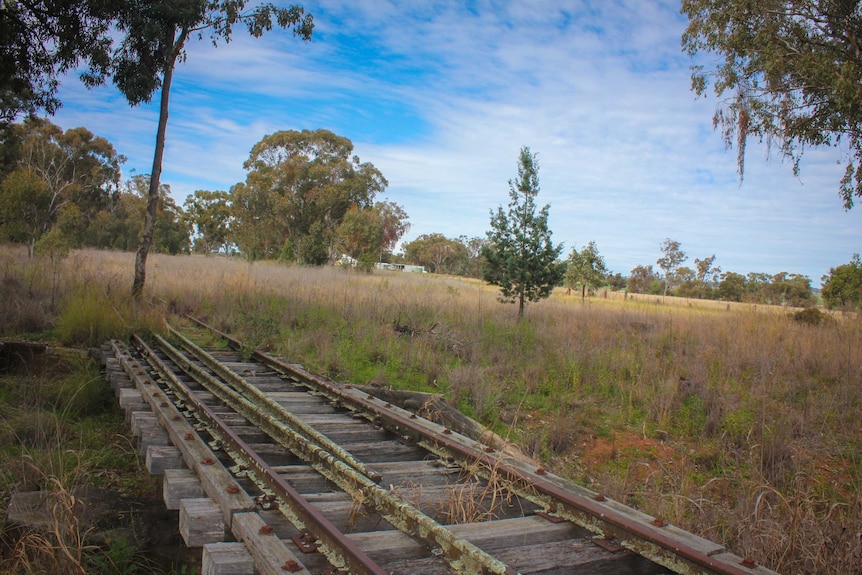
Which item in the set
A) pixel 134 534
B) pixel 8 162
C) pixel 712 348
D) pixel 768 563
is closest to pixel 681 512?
pixel 768 563

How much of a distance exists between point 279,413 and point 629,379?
689 centimetres

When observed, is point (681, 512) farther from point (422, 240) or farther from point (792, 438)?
point (422, 240)

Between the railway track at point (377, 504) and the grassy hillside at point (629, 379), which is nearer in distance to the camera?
the railway track at point (377, 504)

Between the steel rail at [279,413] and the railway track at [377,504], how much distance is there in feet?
0.07

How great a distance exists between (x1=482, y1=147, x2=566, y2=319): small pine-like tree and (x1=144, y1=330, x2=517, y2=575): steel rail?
40.4 ft

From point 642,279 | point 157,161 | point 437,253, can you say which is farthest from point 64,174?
point 642,279

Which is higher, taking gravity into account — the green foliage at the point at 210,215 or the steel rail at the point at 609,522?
the green foliage at the point at 210,215

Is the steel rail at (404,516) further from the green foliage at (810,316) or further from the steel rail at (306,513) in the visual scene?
the green foliage at (810,316)

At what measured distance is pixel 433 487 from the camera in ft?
12.6

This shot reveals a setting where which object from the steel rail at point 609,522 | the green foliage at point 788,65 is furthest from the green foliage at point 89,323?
the green foliage at point 788,65

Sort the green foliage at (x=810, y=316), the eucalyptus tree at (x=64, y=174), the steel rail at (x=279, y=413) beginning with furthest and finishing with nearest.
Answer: the eucalyptus tree at (x=64, y=174), the green foliage at (x=810, y=316), the steel rail at (x=279, y=413)

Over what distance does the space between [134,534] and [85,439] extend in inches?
95.8

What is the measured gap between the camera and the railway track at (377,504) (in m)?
2.77

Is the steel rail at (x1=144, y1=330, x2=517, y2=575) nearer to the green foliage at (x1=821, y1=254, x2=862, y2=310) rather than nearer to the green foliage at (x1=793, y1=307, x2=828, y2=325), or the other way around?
the green foliage at (x1=793, y1=307, x2=828, y2=325)
